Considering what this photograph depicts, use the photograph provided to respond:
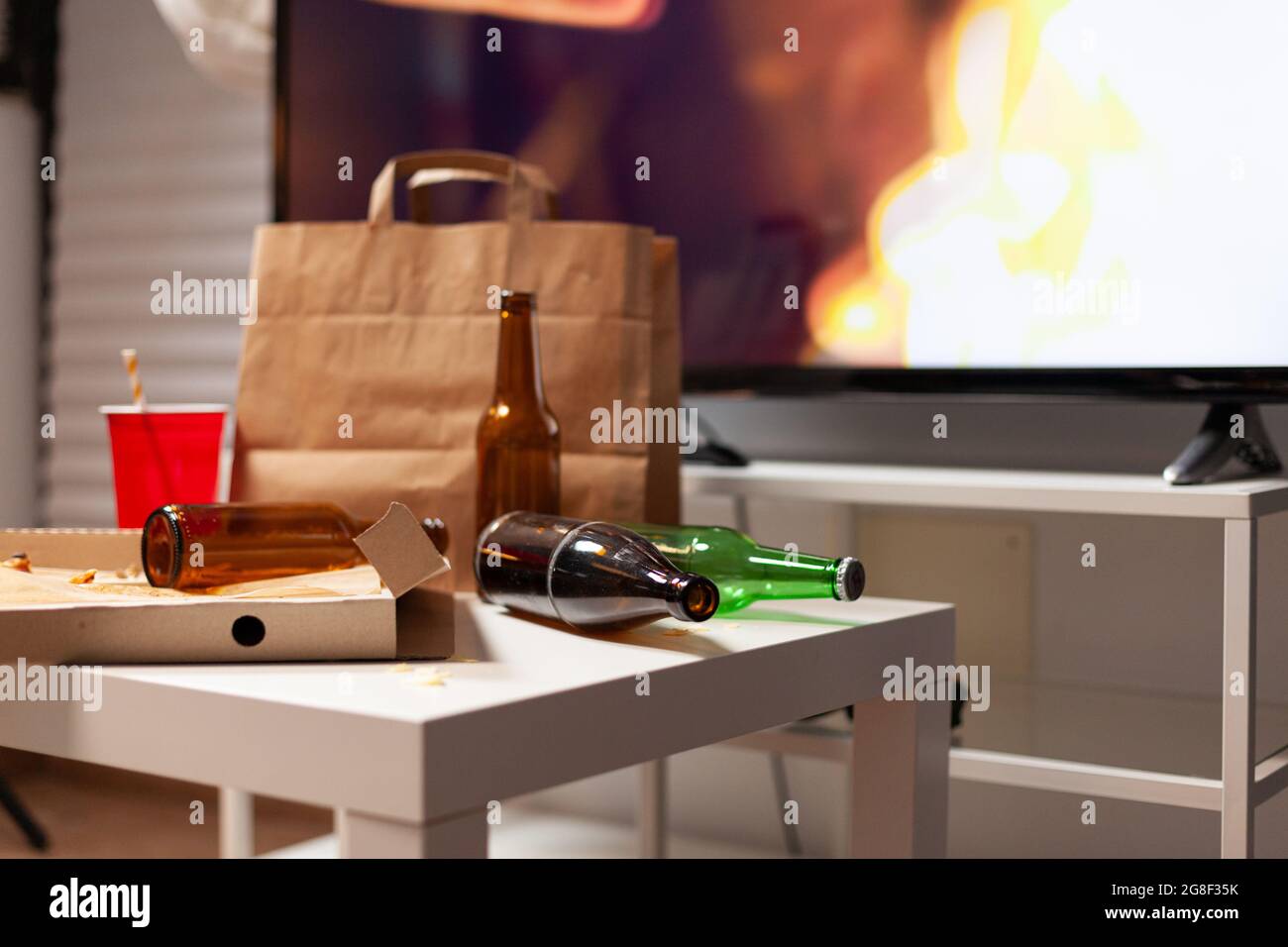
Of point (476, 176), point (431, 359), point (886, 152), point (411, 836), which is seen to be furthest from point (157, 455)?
point (886, 152)

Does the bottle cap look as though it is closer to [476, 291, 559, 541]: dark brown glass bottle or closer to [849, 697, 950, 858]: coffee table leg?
[849, 697, 950, 858]: coffee table leg

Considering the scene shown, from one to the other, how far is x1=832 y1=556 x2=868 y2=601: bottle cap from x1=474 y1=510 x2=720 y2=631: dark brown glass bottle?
0.08 m

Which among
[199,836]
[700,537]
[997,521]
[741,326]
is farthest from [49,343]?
[700,537]

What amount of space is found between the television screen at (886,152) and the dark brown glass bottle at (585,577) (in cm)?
65

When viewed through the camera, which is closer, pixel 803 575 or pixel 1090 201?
pixel 803 575

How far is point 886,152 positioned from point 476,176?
423 mm

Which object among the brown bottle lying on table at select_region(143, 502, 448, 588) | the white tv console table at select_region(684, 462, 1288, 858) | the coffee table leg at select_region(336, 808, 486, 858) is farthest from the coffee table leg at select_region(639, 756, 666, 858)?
the coffee table leg at select_region(336, 808, 486, 858)

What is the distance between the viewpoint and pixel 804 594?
0.87 metres

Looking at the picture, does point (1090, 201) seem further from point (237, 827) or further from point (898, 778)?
point (237, 827)

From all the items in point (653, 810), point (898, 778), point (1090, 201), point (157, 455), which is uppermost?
point (1090, 201)

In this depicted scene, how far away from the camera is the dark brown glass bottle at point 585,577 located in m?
0.78

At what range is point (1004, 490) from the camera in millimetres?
1207

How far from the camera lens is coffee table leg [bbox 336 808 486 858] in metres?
0.61
